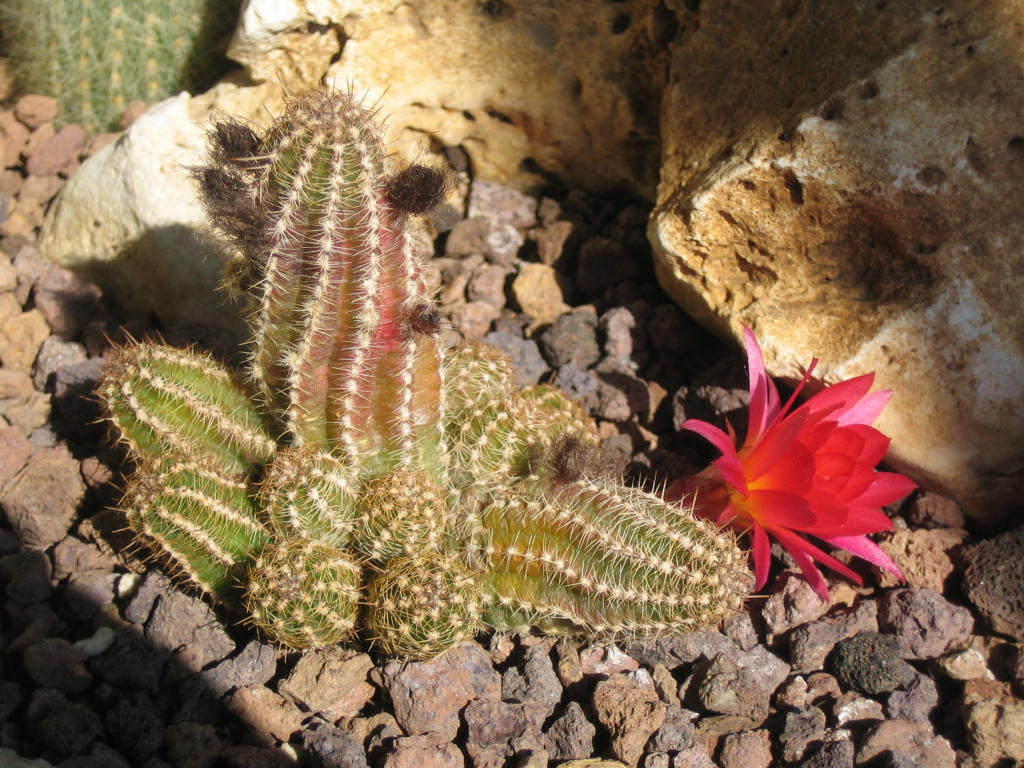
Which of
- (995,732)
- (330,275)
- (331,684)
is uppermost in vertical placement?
(330,275)

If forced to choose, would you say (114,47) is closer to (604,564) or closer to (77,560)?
(77,560)

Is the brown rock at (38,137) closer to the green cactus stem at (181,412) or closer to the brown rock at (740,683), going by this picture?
the green cactus stem at (181,412)

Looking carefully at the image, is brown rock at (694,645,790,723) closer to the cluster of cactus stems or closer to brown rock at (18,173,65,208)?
the cluster of cactus stems

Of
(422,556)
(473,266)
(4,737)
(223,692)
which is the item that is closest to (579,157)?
(473,266)

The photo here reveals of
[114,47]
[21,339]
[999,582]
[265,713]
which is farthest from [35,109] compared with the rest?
[999,582]

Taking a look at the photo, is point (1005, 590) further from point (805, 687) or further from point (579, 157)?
point (579, 157)

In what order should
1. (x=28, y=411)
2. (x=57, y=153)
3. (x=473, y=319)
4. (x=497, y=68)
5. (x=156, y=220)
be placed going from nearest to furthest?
(x=28, y=411)
(x=156, y=220)
(x=473, y=319)
(x=497, y=68)
(x=57, y=153)

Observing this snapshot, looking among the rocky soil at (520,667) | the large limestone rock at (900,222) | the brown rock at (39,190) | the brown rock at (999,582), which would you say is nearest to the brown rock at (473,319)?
the rocky soil at (520,667)

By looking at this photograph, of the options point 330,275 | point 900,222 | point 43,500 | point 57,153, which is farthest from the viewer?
point 57,153

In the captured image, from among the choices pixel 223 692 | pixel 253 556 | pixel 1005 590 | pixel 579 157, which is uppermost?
pixel 579 157
